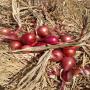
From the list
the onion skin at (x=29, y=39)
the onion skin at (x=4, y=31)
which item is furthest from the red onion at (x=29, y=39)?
the onion skin at (x=4, y=31)

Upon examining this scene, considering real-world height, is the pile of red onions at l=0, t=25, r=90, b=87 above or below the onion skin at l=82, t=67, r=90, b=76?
above

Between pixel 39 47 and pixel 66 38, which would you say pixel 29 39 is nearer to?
pixel 39 47

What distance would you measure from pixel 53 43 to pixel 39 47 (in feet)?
0.37

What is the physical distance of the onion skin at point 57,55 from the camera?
6.68 feet

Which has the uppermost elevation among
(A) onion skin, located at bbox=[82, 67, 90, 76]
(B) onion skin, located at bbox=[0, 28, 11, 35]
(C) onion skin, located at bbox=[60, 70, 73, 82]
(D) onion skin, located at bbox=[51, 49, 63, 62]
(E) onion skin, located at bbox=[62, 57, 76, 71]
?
(B) onion skin, located at bbox=[0, 28, 11, 35]

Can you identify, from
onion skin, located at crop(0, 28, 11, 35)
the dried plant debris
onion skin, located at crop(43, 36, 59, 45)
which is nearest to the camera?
the dried plant debris

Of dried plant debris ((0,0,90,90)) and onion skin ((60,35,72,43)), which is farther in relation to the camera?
onion skin ((60,35,72,43))

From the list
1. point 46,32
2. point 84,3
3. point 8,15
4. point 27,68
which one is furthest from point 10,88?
point 84,3

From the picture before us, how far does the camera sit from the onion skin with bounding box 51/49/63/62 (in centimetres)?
204

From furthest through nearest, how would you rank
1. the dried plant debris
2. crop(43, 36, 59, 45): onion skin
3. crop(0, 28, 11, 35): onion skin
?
crop(0, 28, 11, 35): onion skin → crop(43, 36, 59, 45): onion skin → the dried plant debris

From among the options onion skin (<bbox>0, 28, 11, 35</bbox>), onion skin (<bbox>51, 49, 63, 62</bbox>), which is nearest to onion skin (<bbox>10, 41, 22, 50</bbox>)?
onion skin (<bbox>0, 28, 11, 35</bbox>)

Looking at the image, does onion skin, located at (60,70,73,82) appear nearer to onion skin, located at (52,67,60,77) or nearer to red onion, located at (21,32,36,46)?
onion skin, located at (52,67,60,77)

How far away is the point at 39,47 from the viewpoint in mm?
2021

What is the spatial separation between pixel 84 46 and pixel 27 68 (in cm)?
39
